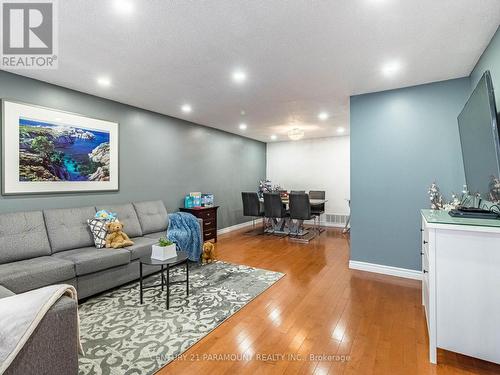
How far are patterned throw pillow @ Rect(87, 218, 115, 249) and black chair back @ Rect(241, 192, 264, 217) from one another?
11.4ft

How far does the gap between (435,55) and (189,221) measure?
373 centimetres

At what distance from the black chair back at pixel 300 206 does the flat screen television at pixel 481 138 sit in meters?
3.20

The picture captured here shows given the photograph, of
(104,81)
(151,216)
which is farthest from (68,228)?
(104,81)

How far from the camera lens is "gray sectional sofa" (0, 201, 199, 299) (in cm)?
241

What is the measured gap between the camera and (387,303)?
9.05ft

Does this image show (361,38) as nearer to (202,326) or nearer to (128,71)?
(128,71)

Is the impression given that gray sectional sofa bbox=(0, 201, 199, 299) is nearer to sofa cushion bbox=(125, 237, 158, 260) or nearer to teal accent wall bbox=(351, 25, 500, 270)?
sofa cushion bbox=(125, 237, 158, 260)

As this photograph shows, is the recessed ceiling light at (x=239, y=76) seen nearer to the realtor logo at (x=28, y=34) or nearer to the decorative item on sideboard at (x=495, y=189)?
the realtor logo at (x=28, y=34)

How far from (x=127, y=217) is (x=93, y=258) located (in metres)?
1.07

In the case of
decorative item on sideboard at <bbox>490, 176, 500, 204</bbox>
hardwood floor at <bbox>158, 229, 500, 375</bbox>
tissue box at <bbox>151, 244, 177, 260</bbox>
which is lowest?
hardwood floor at <bbox>158, 229, 500, 375</bbox>

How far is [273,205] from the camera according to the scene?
235 inches

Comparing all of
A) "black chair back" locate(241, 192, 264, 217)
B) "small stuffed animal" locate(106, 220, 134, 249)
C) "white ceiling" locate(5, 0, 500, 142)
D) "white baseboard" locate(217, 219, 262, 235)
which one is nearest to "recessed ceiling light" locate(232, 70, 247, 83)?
"white ceiling" locate(5, 0, 500, 142)

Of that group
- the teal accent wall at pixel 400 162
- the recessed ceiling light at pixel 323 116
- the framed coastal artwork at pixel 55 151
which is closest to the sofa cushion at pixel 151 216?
the framed coastal artwork at pixel 55 151

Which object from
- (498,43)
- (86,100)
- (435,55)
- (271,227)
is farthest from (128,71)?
(271,227)
